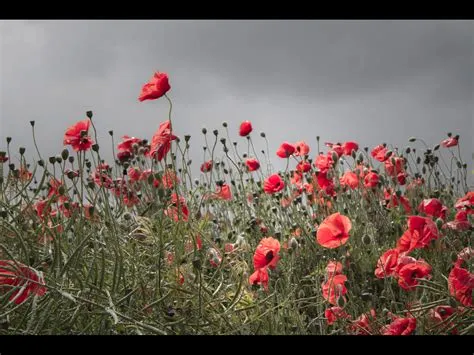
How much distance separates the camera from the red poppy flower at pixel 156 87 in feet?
6.26

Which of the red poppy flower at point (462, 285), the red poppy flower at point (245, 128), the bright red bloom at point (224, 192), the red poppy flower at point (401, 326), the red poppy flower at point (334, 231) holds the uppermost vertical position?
the red poppy flower at point (245, 128)

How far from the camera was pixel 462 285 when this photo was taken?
1675 millimetres

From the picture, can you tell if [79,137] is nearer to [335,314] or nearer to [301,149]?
[335,314]

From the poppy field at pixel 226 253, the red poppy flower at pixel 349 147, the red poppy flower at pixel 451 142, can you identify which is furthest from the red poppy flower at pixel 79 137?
the red poppy flower at pixel 451 142

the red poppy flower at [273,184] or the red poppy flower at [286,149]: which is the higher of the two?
the red poppy flower at [286,149]

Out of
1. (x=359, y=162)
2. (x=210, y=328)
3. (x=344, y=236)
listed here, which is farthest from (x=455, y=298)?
(x=359, y=162)

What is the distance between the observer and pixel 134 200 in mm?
2852

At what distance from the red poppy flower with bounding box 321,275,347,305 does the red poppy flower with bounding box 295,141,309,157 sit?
1.30 metres

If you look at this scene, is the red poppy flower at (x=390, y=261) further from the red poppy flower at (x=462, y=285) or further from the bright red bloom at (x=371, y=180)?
the bright red bloom at (x=371, y=180)

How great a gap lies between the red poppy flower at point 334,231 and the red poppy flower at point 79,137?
85 centimetres

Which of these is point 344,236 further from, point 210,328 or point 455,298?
point 210,328

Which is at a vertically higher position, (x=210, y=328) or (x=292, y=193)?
(x=292, y=193)

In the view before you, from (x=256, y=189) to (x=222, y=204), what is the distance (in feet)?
0.81

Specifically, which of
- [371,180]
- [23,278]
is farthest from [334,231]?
[371,180]
